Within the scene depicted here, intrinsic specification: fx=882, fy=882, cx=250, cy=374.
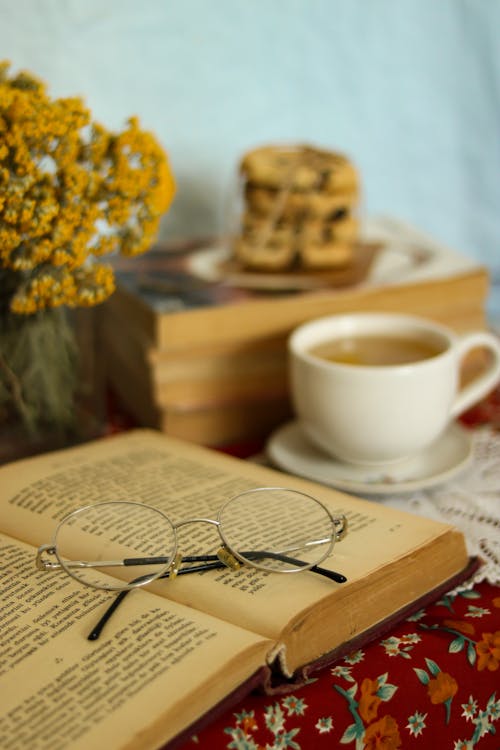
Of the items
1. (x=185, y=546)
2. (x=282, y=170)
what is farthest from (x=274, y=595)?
(x=282, y=170)

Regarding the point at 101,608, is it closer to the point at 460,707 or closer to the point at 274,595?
the point at 274,595

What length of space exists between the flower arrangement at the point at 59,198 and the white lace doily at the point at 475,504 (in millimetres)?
286

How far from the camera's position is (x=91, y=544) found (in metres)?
0.54

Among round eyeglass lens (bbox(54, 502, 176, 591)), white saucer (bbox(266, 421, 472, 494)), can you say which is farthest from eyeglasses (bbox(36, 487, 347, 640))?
white saucer (bbox(266, 421, 472, 494))

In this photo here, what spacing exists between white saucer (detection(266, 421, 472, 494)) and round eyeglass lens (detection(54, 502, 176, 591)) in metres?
0.18

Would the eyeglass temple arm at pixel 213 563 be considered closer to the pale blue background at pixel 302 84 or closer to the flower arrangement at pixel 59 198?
the flower arrangement at pixel 59 198

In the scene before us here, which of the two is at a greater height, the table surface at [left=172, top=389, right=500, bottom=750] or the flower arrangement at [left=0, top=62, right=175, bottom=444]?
the flower arrangement at [left=0, top=62, right=175, bottom=444]

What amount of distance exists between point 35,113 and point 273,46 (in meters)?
0.55

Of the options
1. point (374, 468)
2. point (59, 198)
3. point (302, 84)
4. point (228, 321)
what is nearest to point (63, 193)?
point (59, 198)

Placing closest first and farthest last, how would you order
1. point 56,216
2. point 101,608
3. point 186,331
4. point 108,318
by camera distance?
point 101,608
point 56,216
point 186,331
point 108,318

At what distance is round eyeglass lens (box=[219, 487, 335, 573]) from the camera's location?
1.69ft

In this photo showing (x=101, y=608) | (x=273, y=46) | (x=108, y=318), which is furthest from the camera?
(x=273, y=46)

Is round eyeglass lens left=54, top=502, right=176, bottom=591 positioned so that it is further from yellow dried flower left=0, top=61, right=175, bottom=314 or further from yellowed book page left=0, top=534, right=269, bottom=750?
yellow dried flower left=0, top=61, right=175, bottom=314

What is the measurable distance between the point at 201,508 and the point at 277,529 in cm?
6
